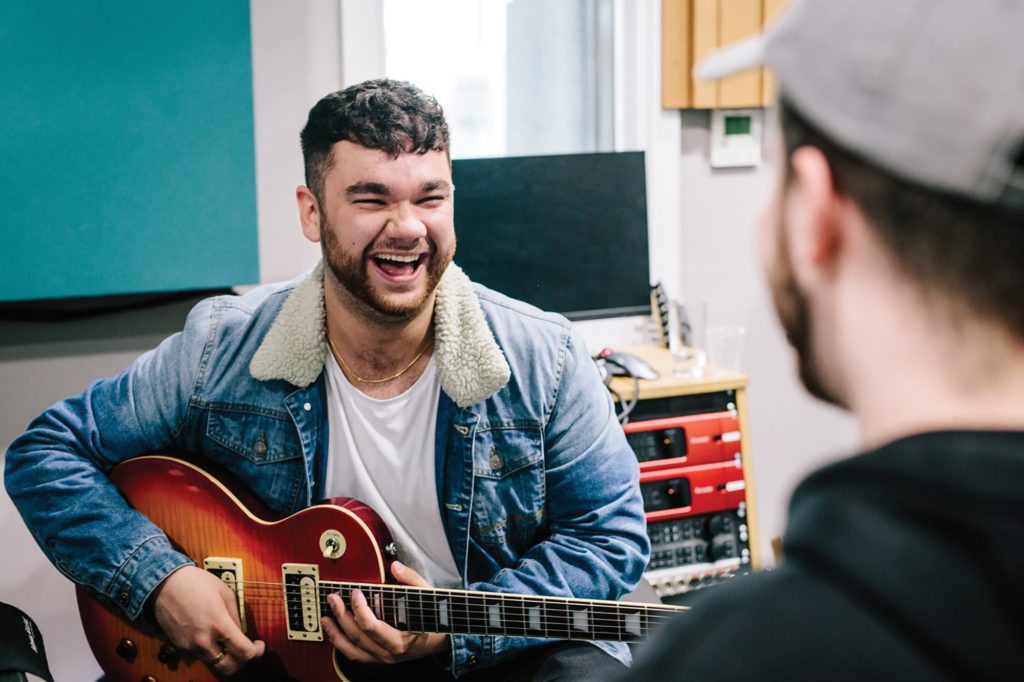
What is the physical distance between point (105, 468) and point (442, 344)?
647 millimetres

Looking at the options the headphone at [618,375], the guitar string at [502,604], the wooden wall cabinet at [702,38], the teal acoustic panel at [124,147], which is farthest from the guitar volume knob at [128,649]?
the wooden wall cabinet at [702,38]

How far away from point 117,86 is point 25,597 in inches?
49.0

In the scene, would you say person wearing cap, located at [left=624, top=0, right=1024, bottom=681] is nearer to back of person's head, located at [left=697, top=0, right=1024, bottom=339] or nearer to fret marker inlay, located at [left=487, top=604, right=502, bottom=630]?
back of person's head, located at [left=697, top=0, right=1024, bottom=339]

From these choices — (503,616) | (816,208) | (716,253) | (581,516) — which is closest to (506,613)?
(503,616)

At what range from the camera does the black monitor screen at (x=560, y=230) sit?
254cm

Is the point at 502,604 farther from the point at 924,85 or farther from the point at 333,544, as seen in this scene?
the point at 924,85

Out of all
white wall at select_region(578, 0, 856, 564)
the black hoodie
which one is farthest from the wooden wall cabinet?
the black hoodie

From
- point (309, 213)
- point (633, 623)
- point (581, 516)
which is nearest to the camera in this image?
point (633, 623)

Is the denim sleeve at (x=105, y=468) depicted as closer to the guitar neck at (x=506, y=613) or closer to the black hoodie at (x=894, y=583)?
the guitar neck at (x=506, y=613)

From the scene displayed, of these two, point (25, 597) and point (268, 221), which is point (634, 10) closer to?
point (268, 221)

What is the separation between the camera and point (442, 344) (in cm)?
182

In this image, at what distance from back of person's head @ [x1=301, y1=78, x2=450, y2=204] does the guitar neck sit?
744 millimetres

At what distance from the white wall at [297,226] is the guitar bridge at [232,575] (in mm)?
922

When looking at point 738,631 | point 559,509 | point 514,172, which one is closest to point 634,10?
point 514,172
